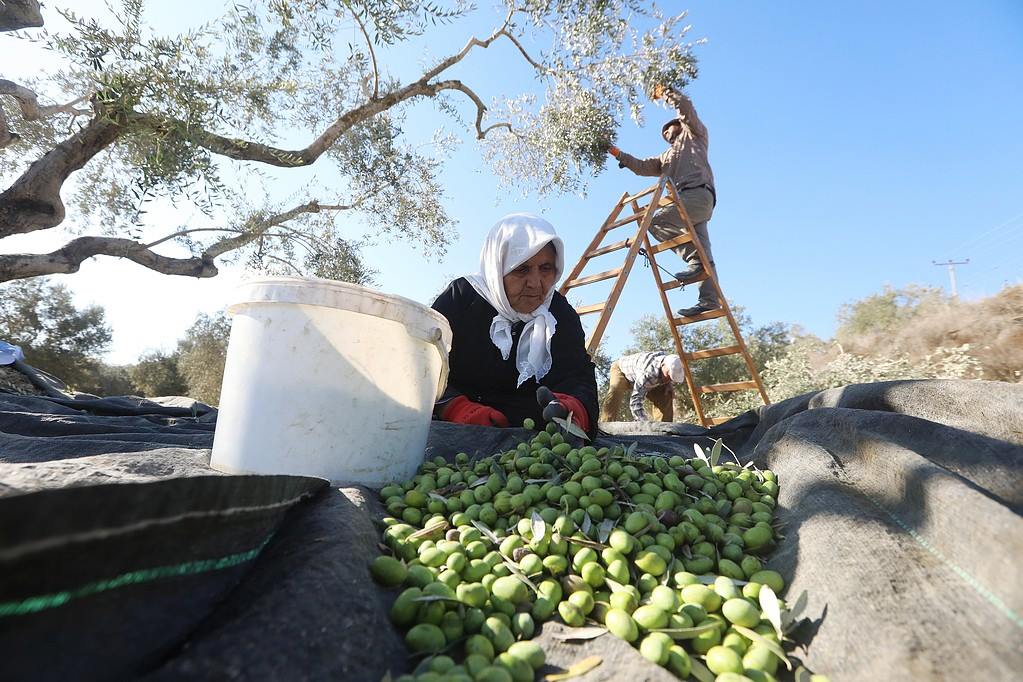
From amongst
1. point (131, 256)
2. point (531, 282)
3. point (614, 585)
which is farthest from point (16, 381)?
point (614, 585)

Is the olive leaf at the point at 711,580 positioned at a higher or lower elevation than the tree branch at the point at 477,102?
lower

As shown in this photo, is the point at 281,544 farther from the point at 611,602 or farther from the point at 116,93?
the point at 116,93

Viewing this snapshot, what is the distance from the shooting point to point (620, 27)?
24.1 feet

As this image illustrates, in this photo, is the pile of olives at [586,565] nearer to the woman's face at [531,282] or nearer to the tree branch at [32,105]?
the woman's face at [531,282]

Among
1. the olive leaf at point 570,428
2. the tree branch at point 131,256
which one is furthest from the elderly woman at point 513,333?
the tree branch at point 131,256

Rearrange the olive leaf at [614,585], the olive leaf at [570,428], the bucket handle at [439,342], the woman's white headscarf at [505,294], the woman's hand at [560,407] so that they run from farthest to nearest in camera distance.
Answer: the woman's white headscarf at [505,294] < the woman's hand at [560,407] < the olive leaf at [570,428] < the bucket handle at [439,342] < the olive leaf at [614,585]

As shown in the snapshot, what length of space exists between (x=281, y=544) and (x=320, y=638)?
321 millimetres

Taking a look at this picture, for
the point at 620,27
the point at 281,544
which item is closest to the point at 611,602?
the point at 281,544

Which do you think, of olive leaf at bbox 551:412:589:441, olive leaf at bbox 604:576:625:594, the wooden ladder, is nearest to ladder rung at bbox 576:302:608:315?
the wooden ladder

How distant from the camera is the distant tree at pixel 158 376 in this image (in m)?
17.7

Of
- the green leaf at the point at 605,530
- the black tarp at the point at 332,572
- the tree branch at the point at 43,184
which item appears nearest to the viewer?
the black tarp at the point at 332,572

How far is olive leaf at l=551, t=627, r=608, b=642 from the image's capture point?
1.03 metres

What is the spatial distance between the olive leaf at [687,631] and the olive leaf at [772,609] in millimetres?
123

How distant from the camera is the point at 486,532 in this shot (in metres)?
1.39
